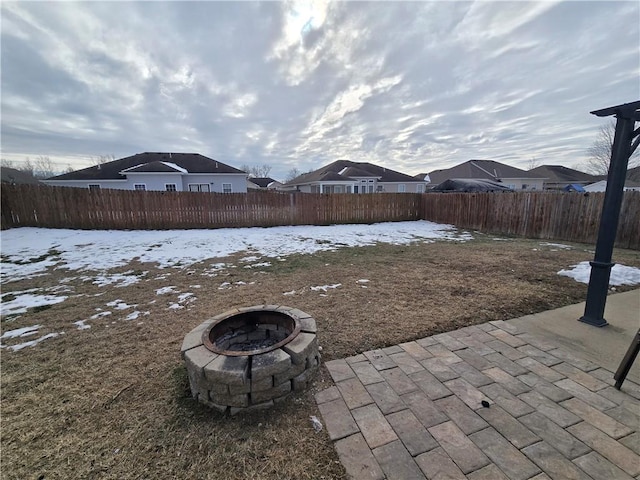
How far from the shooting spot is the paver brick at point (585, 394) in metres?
1.73

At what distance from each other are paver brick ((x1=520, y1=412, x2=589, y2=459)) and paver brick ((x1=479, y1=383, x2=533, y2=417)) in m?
0.05

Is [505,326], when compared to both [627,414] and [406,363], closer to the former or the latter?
[627,414]

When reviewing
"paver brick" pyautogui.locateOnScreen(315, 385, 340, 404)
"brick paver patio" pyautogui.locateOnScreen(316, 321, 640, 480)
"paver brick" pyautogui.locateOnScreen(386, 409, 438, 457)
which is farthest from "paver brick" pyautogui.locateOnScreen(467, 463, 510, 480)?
"paver brick" pyautogui.locateOnScreen(315, 385, 340, 404)

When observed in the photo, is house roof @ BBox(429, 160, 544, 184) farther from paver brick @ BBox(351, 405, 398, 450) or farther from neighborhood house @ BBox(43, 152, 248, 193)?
paver brick @ BBox(351, 405, 398, 450)

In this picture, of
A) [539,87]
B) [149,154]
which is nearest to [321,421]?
[539,87]

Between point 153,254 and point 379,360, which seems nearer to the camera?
point 379,360

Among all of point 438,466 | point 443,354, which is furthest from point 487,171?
point 438,466

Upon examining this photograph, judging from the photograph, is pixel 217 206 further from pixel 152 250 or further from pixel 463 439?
pixel 463 439

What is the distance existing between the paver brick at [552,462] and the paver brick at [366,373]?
950 mm

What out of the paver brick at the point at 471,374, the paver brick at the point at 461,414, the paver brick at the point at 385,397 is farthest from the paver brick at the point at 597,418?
the paver brick at the point at 385,397

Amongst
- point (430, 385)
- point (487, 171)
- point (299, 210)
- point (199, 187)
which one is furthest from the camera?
point (487, 171)

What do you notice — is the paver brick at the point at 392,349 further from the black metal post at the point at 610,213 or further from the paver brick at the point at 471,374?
the black metal post at the point at 610,213

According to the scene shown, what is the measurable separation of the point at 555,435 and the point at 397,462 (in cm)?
101

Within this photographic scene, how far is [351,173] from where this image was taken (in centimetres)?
2603
